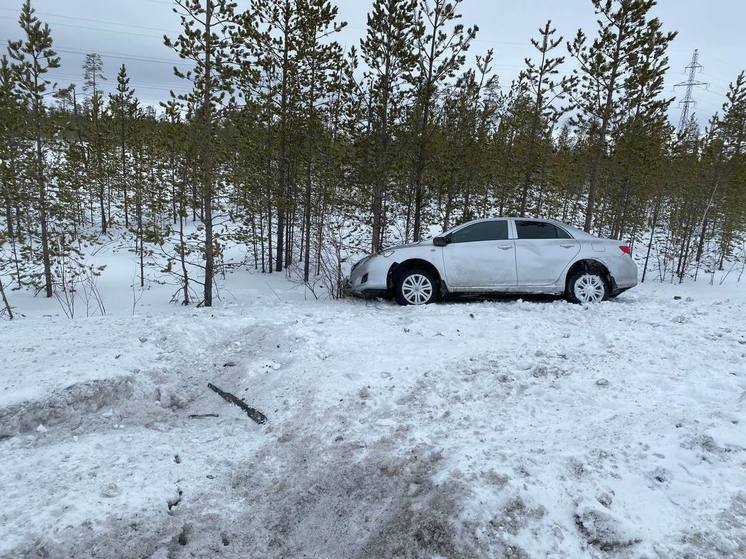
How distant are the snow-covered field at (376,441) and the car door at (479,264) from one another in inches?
83.0

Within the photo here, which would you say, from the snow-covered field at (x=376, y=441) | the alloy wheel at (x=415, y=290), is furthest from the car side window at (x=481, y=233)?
the snow-covered field at (x=376, y=441)

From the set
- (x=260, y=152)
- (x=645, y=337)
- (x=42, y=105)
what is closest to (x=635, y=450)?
(x=645, y=337)

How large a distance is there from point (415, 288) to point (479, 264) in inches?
50.9

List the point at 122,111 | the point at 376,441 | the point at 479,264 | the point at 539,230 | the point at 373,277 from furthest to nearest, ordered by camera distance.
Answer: the point at 122,111, the point at 539,230, the point at 373,277, the point at 479,264, the point at 376,441

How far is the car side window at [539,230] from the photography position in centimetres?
836

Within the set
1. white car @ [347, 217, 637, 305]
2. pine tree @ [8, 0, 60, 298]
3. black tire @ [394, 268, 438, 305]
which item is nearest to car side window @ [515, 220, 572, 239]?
white car @ [347, 217, 637, 305]

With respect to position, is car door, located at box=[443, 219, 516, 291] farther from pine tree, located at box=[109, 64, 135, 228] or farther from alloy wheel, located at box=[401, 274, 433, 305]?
pine tree, located at box=[109, 64, 135, 228]

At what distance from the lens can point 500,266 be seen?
821cm

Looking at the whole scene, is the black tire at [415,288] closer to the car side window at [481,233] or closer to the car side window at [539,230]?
the car side window at [481,233]

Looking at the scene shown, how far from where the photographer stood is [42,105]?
47.0 feet

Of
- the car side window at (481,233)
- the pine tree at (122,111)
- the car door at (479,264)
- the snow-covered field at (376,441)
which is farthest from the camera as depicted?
the pine tree at (122,111)

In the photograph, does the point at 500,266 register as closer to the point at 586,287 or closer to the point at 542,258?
the point at 542,258

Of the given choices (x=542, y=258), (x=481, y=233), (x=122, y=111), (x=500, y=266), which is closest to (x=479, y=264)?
(x=500, y=266)

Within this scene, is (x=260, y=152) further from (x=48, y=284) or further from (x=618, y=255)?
(x=618, y=255)
